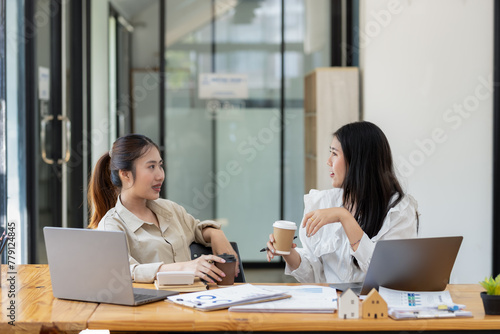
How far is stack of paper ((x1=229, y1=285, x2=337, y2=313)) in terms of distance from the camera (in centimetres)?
192

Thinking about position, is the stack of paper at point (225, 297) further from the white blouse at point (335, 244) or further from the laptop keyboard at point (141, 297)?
the white blouse at point (335, 244)

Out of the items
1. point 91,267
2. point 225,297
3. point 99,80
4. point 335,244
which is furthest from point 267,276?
point 91,267

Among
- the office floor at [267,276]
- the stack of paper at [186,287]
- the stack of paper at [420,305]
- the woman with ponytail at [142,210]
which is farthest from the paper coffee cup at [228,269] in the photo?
the office floor at [267,276]

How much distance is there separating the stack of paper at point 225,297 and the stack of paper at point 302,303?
31mm

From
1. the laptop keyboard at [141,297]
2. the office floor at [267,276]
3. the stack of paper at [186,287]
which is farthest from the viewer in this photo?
the office floor at [267,276]

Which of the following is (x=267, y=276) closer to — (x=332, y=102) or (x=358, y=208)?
(x=332, y=102)

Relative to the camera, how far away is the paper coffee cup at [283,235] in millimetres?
2287

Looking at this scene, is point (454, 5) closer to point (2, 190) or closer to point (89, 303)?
point (2, 190)

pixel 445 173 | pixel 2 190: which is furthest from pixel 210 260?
pixel 445 173

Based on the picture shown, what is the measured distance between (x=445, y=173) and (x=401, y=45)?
995mm

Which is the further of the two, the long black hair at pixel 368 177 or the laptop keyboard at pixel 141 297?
the long black hair at pixel 368 177

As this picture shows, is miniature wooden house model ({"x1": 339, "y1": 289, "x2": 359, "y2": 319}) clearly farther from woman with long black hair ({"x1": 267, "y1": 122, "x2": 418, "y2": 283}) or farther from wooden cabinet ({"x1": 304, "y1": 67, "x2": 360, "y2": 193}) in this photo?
wooden cabinet ({"x1": 304, "y1": 67, "x2": 360, "y2": 193})

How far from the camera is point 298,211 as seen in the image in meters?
5.78

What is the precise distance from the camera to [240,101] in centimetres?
567
